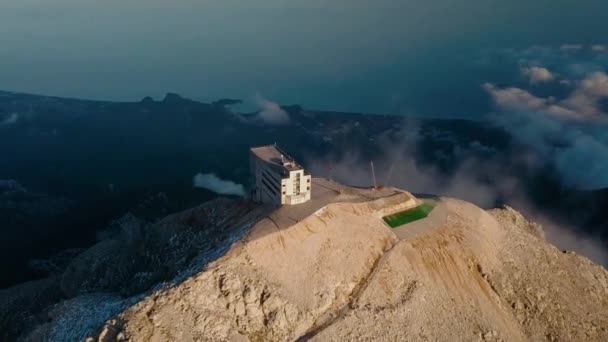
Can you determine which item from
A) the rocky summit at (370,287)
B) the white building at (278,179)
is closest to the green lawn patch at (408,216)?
the rocky summit at (370,287)

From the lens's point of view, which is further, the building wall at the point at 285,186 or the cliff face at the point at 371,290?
the building wall at the point at 285,186

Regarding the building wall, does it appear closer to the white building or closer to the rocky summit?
the white building

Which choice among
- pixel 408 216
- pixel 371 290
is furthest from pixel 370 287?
pixel 408 216

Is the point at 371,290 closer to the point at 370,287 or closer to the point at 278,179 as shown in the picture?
the point at 370,287

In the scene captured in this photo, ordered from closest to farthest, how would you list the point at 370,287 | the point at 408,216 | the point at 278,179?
the point at 370,287
the point at 278,179
the point at 408,216

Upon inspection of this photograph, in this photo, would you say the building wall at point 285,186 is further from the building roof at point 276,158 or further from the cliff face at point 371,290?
the cliff face at point 371,290

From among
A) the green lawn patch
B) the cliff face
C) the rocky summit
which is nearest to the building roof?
the rocky summit
